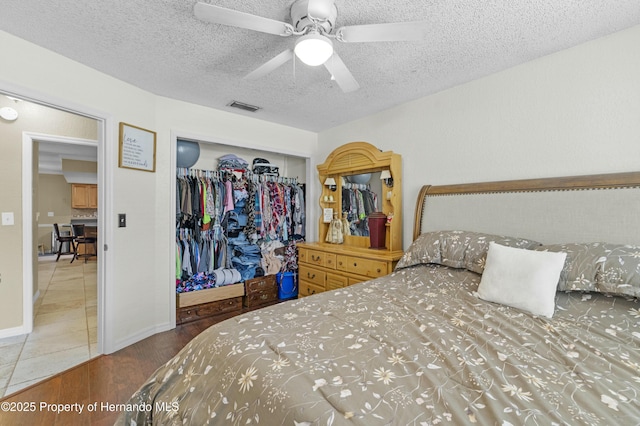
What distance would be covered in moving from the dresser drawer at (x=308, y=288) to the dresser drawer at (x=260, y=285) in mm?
424

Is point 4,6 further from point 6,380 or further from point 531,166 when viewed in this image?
point 531,166

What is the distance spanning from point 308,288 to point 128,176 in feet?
7.18

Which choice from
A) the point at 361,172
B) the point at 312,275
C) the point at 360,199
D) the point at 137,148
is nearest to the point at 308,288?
the point at 312,275

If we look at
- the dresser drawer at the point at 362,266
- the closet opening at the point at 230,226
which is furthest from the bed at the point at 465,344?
the closet opening at the point at 230,226

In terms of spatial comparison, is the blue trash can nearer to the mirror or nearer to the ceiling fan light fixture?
the mirror

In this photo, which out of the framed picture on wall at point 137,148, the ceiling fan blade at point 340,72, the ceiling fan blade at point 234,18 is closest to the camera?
the ceiling fan blade at point 234,18

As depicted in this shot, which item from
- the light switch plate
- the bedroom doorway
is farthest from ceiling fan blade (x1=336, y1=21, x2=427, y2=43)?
the light switch plate

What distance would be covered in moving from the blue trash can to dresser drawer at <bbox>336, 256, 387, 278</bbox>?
1.01 metres

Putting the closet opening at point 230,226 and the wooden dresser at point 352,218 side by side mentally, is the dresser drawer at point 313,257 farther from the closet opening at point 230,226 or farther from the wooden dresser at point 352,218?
the closet opening at point 230,226

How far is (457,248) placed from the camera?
6.49ft

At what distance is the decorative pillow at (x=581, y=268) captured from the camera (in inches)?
54.6

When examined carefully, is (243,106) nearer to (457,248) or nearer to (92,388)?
(457,248)

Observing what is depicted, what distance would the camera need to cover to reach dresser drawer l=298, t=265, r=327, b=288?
3.15 metres

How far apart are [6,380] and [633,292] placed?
3.78 meters
